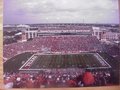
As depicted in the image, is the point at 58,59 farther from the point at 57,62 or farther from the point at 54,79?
the point at 54,79

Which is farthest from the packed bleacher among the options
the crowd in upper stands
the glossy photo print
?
the crowd in upper stands

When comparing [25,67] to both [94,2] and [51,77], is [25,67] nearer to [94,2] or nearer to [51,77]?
[51,77]

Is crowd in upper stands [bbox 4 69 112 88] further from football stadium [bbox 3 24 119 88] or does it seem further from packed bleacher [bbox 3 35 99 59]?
packed bleacher [bbox 3 35 99 59]

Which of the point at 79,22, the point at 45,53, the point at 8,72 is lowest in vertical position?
the point at 8,72

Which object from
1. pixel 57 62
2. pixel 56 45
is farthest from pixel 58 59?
pixel 56 45

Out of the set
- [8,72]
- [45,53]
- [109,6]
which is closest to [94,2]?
[109,6]

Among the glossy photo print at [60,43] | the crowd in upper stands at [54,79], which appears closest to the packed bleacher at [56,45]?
the glossy photo print at [60,43]

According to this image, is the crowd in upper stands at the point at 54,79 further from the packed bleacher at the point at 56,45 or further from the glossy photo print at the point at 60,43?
the packed bleacher at the point at 56,45

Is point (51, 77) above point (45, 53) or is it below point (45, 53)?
below
